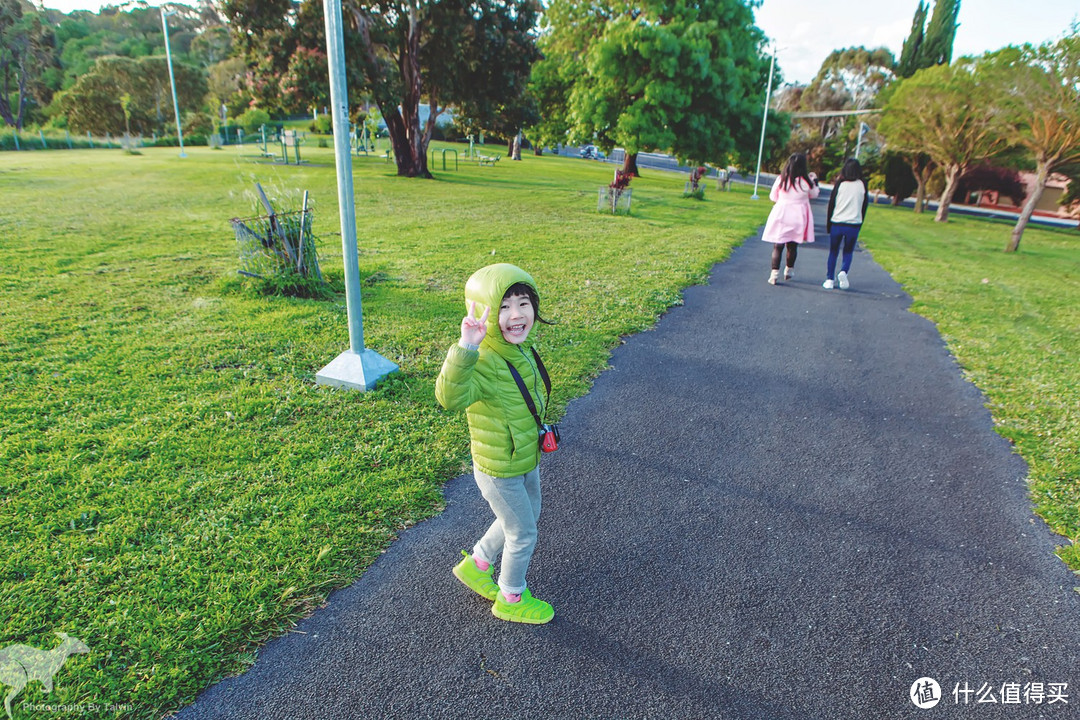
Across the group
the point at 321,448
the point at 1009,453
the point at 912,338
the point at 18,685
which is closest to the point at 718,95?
the point at 912,338

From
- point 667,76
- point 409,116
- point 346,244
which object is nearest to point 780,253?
point 346,244

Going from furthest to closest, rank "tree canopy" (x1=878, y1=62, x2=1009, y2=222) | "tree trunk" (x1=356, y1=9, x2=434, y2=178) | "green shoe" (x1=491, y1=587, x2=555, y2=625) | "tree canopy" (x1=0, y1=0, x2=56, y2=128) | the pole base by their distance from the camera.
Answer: "tree canopy" (x1=0, y1=0, x2=56, y2=128), "tree trunk" (x1=356, y1=9, x2=434, y2=178), "tree canopy" (x1=878, y1=62, x2=1009, y2=222), the pole base, "green shoe" (x1=491, y1=587, x2=555, y2=625)

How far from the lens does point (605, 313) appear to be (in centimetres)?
710

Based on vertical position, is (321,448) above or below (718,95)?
below

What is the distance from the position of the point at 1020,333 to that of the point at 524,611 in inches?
303

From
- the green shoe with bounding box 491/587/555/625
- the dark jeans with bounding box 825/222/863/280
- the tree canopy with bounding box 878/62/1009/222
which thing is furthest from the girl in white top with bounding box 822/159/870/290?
the tree canopy with bounding box 878/62/1009/222

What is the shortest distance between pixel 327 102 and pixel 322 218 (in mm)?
8143

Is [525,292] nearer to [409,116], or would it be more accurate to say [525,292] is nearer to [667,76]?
[409,116]

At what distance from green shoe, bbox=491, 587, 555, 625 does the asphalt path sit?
0.13 feet

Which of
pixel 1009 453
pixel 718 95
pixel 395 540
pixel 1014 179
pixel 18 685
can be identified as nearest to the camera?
pixel 18 685

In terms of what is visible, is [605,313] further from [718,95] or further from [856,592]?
[718,95]

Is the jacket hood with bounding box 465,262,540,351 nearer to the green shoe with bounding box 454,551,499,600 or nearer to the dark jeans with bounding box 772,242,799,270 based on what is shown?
the green shoe with bounding box 454,551,499,600

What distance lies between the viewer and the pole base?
4.79m

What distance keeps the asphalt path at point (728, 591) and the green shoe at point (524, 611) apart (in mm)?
38
